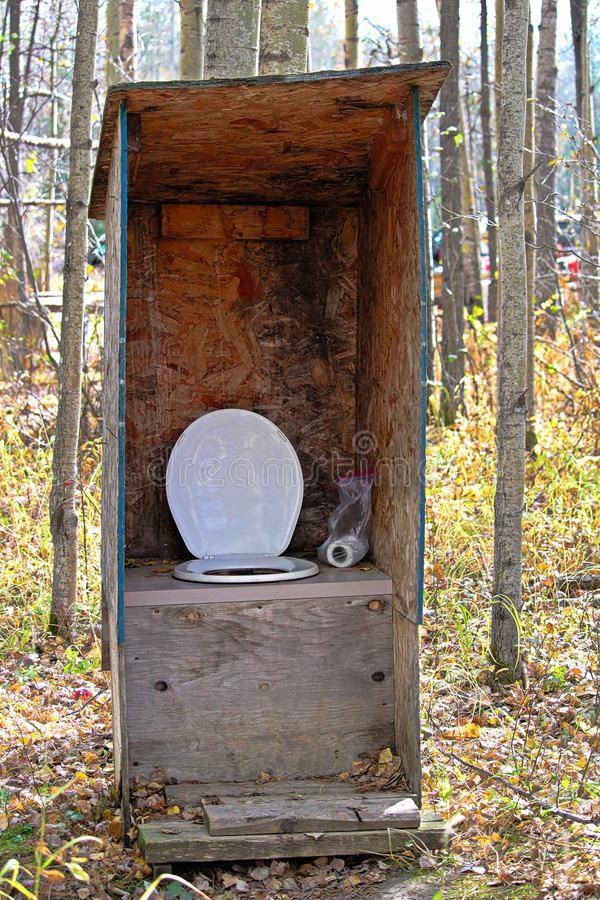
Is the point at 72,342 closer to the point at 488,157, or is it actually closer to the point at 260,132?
the point at 260,132

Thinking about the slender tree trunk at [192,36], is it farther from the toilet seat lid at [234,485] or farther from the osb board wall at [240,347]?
the toilet seat lid at [234,485]

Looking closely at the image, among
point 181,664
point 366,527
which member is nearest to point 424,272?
point 366,527

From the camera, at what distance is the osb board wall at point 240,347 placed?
3574 millimetres

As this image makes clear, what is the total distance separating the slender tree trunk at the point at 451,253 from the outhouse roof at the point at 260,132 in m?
3.64

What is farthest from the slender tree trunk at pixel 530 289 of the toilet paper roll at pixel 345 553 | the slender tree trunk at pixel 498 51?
the toilet paper roll at pixel 345 553

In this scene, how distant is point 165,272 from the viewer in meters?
3.57

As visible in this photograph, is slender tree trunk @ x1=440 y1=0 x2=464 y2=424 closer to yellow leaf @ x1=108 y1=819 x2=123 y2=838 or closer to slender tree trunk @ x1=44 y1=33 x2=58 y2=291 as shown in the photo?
slender tree trunk @ x1=44 y1=33 x2=58 y2=291

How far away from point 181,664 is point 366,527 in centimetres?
88

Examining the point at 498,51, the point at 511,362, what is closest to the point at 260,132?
the point at 511,362

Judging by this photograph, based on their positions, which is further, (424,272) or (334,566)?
(334,566)

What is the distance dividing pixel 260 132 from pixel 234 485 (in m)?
1.26

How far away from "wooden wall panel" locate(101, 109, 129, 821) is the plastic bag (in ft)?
2.54

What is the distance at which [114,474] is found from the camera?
2770 millimetres

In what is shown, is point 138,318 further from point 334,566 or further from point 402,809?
point 402,809
